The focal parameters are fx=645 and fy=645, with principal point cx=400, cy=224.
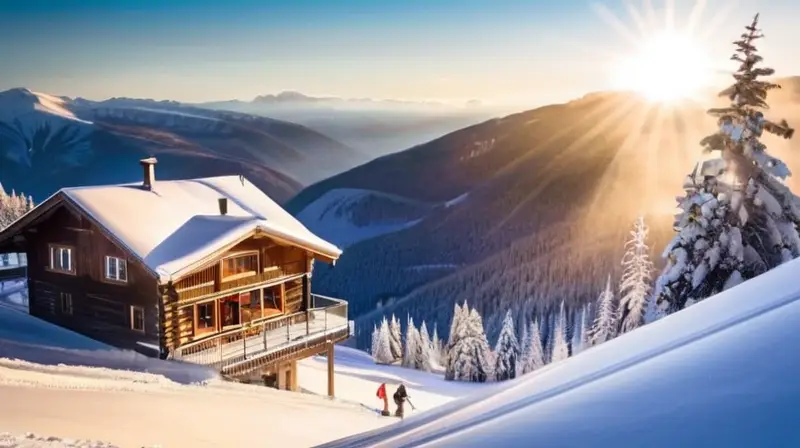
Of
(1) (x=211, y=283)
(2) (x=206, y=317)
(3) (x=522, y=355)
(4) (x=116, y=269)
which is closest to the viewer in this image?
(4) (x=116, y=269)

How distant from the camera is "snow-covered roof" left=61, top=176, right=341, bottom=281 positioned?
15.0 metres

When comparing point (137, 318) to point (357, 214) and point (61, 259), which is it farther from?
point (357, 214)

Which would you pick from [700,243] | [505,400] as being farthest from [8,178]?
[505,400]

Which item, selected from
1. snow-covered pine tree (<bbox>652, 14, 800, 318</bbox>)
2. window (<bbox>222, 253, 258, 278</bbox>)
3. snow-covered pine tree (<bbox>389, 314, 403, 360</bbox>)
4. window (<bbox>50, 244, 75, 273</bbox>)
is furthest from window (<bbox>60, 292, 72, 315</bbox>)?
snow-covered pine tree (<bbox>389, 314, 403, 360</bbox>)

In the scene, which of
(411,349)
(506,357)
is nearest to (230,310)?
(506,357)

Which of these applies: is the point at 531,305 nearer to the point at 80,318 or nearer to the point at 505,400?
the point at 80,318

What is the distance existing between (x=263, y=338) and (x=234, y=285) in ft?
Result: 5.10

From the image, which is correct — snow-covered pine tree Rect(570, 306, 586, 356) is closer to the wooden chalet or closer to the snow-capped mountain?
the wooden chalet

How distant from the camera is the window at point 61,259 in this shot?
55.0ft

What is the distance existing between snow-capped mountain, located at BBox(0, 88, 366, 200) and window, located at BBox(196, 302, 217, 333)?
5768 centimetres

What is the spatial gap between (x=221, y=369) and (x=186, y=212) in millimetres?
4536

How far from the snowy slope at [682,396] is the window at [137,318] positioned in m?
13.3

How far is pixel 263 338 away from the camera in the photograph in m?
16.3

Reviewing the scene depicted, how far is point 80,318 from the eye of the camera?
16.7 meters
